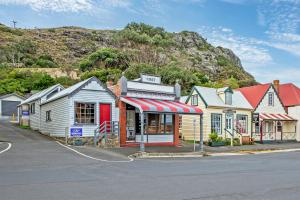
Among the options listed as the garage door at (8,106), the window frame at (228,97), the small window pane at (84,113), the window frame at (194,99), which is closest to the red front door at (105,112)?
the small window pane at (84,113)

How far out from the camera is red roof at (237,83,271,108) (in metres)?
37.6

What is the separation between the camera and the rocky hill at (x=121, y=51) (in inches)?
2896

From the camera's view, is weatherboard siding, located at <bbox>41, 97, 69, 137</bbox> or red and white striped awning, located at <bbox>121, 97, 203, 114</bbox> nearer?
red and white striped awning, located at <bbox>121, 97, 203, 114</bbox>

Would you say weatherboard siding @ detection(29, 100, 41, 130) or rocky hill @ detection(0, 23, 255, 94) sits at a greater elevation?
rocky hill @ detection(0, 23, 255, 94)

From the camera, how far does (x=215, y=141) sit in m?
31.3

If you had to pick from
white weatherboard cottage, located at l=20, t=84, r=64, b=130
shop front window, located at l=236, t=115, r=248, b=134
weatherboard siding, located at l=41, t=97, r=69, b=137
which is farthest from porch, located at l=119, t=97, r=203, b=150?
white weatherboard cottage, located at l=20, t=84, r=64, b=130

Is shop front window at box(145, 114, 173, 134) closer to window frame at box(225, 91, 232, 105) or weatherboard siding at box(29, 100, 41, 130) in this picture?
window frame at box(225, 91, 232, 105)

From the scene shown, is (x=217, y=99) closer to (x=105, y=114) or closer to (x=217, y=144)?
(x=217, y=144)

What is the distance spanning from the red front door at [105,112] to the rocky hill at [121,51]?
106 ft

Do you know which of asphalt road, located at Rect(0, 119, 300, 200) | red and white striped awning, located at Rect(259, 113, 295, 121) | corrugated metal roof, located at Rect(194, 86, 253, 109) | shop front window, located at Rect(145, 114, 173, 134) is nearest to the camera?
asphalt road, located at Rect(0, 119, 300, 200)

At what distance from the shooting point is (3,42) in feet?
333

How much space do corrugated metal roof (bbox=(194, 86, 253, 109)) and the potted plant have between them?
3067 mm

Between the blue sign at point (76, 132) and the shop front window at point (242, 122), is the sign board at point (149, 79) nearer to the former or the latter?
the blue sign at point (76, 132)

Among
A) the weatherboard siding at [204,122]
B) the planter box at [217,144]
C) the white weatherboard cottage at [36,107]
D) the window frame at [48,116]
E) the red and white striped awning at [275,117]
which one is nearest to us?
the window frame at [48,116]
